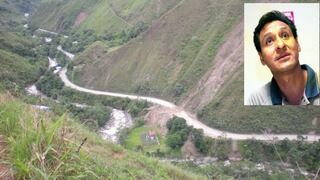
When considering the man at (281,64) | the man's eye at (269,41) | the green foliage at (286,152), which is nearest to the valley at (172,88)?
the green foliage at (286,152)

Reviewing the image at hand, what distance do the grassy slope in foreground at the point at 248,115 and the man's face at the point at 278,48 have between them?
43.9 feet

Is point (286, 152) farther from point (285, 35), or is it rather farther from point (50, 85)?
point (50, 85)

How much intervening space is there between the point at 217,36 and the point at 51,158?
Result: 28876 millimetres

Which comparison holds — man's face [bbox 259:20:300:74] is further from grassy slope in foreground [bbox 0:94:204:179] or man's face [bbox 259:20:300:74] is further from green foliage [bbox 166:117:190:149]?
green foliage [bbox 166:117:190:149]

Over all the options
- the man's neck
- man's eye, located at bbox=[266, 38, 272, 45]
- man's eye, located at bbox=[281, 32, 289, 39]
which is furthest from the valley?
man's eye, located at bbox=[281, 32, 289, 39]

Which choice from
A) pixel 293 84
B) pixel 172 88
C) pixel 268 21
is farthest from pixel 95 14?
pixel 268 21

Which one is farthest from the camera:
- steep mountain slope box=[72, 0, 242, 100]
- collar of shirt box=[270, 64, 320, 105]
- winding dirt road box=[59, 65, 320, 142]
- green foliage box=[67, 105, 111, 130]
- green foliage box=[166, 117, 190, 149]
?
steep mountain slope box=[72, 0, 242, 100]

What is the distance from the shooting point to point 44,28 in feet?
178

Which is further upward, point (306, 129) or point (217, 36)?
point (217, 36)

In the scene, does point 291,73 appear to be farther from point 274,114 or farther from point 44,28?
point 44,28

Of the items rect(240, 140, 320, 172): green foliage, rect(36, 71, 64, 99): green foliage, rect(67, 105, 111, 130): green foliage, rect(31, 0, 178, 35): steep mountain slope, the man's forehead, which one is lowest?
rect(240, 140, 320, 172): green foliage

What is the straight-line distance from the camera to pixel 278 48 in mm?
8406

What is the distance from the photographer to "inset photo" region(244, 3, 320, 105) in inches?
340

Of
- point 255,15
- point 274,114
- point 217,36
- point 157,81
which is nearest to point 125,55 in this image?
point 157,81
